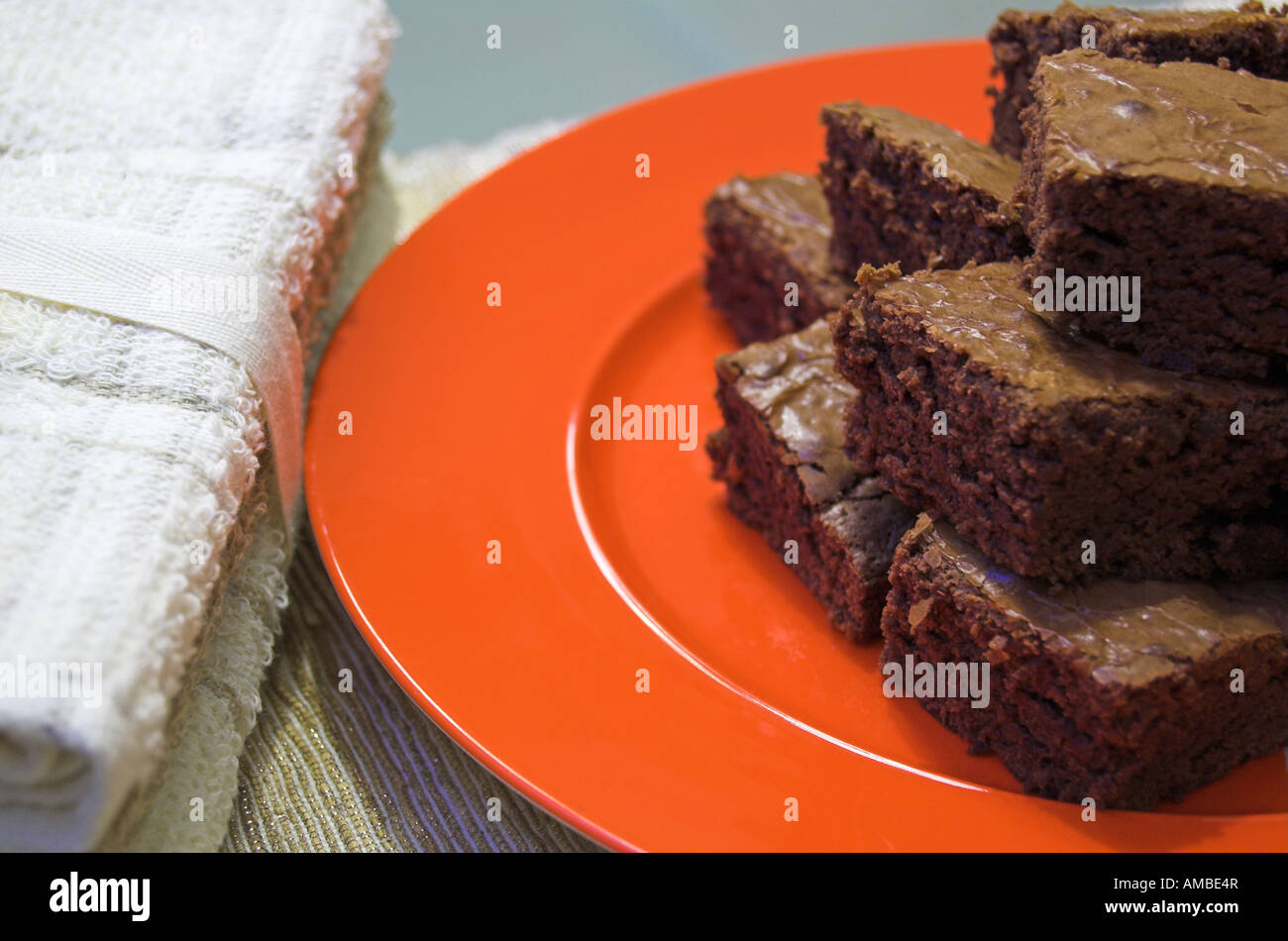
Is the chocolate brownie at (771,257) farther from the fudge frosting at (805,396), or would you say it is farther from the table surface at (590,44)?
the table surface at (590,44)

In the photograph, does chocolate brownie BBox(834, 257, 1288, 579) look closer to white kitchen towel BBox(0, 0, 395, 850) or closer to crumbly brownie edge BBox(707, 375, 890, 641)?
crumbly brownie edge BBox(707, 375, 890, 641)

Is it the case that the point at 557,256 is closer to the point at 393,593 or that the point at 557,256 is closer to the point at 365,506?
the point at 365,506
